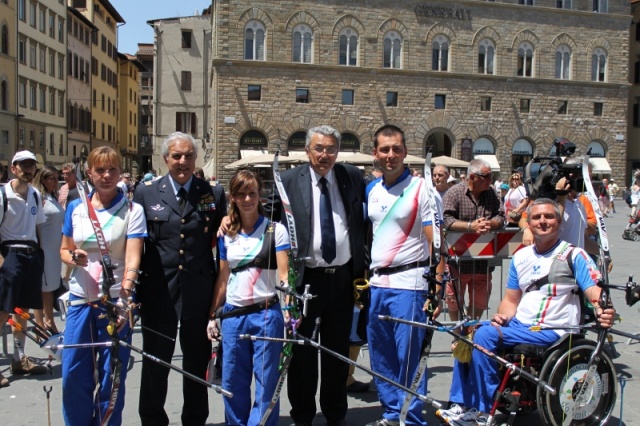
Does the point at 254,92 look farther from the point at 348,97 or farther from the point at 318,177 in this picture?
the point at 318,177

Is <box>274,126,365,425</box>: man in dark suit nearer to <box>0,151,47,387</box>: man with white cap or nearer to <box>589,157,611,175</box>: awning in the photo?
<box>0,151,47,387</box>: man with white cap

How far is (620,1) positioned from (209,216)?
44657 mm

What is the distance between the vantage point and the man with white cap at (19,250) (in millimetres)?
6312

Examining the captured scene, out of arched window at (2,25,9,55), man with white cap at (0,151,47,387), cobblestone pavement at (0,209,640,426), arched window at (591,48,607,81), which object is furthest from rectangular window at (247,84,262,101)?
man with white cap at (0,151,47,387)

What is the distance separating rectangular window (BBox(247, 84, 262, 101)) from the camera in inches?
1459

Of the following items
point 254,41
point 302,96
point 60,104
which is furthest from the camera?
point 60,104

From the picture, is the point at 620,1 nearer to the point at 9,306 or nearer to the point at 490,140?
the point at 490,140

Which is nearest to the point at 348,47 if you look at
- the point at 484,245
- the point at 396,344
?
the point at 484,245

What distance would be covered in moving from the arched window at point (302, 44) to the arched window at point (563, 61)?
1557 cm

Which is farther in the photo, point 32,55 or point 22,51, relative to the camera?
point 32,55

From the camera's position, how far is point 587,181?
5.35 meters

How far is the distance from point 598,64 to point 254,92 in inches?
853

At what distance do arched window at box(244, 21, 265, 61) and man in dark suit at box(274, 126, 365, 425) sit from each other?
33.2 m

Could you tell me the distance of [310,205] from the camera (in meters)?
4.79
